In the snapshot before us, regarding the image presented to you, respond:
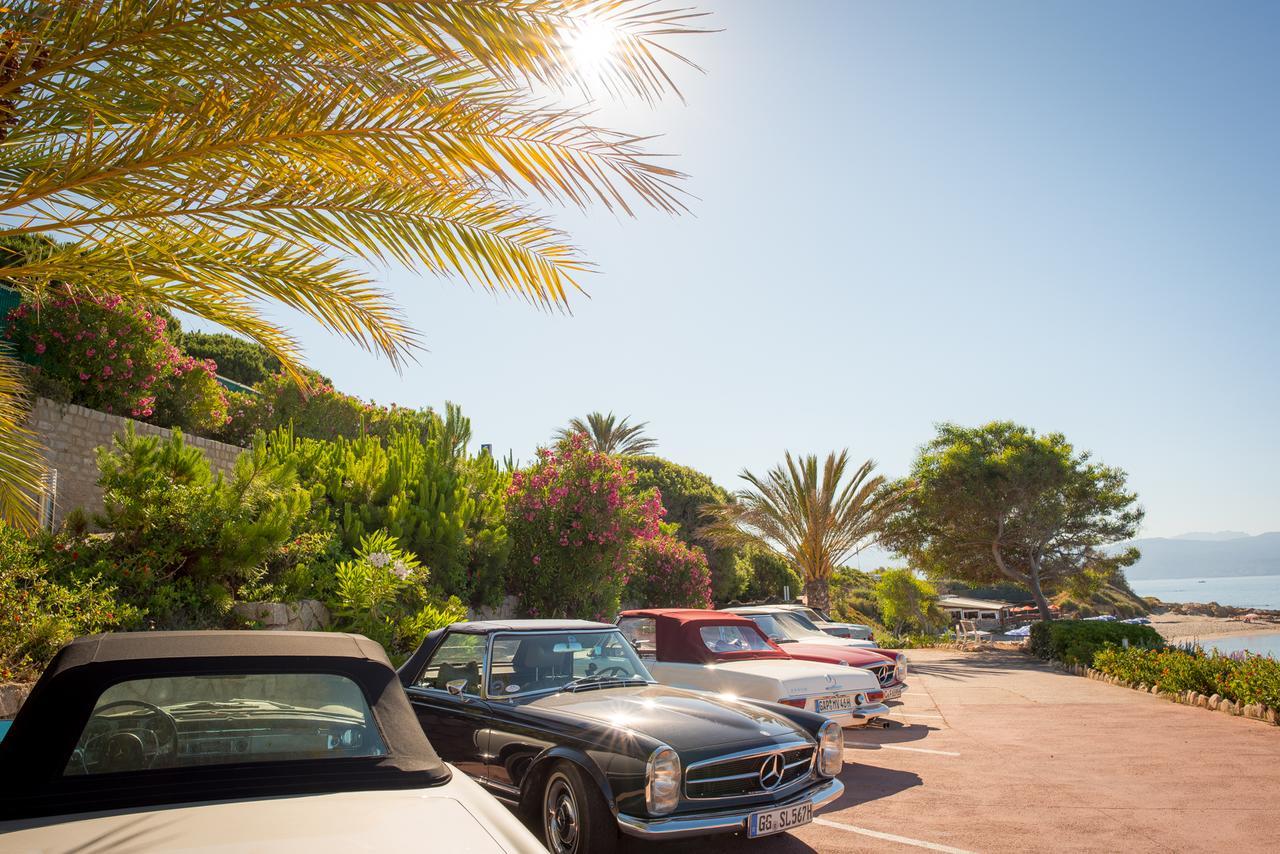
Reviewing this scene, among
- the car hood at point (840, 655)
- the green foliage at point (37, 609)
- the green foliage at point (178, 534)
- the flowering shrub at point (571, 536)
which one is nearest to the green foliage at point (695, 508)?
the flowering shrub at point (571, 536)

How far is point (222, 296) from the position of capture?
5.68 m

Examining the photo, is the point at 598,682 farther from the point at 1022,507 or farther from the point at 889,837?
the point at 1022,507

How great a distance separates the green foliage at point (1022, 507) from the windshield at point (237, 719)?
23.9 metres

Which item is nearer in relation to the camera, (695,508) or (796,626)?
(796,626)

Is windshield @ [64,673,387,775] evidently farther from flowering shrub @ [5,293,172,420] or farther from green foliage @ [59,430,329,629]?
flowering shrub @ [5,293,172,420]

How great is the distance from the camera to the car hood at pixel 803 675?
7.56 m

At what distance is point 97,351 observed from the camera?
12016mm

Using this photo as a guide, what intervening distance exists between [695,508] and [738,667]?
82.3 feet

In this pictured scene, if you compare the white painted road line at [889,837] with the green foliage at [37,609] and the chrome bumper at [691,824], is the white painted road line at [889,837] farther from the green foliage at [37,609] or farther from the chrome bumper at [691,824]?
the green foliage at [37,609]

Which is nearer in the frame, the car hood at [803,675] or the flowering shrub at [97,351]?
the car hood at [803,675]

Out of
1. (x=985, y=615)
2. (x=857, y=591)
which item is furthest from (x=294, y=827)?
(x=985, y=615)

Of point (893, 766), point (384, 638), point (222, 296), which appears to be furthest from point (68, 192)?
point (893, 766)

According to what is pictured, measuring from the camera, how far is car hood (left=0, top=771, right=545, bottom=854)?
2117 millimetres

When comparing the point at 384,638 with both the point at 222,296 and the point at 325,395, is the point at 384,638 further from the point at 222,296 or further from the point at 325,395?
the point at 325,395
